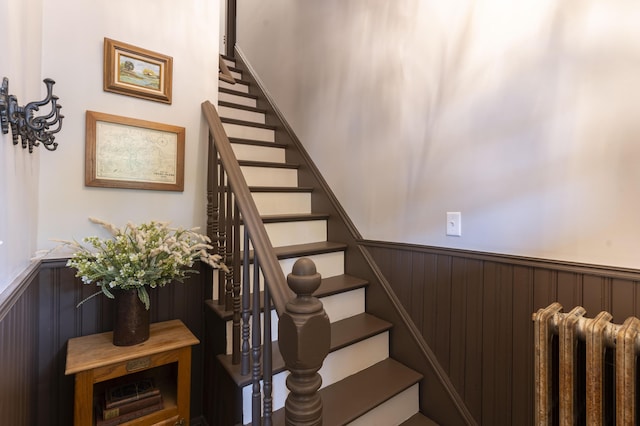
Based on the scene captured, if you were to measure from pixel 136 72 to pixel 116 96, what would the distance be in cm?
16

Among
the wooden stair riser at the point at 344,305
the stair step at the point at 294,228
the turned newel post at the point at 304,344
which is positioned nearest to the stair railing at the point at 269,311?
the turned newel post at the point at 304,344

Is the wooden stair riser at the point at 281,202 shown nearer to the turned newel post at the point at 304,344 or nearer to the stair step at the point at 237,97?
the stair step at the point at 237,97

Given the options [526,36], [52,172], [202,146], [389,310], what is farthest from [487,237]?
[52,172]

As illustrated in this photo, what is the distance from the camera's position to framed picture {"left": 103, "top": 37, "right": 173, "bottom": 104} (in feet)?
5.09

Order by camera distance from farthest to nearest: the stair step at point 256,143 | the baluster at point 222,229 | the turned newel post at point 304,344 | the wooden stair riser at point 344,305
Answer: the stair step at point 256,143
the wooden stair riser at point 344,305
the baluster at point 222,229
the turned newel post at point 304,344

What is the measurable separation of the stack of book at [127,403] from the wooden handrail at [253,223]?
90 cm

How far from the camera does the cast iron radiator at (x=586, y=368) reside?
960 millimetres

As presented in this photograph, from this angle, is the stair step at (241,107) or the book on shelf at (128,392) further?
the stair step at (241,107)

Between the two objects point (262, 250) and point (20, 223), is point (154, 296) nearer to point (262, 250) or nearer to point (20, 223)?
point (20, 223)

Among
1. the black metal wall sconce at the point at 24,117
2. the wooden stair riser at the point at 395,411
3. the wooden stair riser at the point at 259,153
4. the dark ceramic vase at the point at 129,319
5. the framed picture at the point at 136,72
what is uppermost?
the framed picture at the point at 136,72

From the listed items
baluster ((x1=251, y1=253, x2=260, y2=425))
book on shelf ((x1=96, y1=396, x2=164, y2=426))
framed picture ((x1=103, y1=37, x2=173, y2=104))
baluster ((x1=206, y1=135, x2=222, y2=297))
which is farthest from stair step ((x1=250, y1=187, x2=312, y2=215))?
book on shelf ((x1=96, y1=396, x2=164, y2=426))

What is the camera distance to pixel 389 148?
1957mm

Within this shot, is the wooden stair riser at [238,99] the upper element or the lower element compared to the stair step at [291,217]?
upper

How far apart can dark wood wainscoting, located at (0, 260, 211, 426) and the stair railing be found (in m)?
0.29
